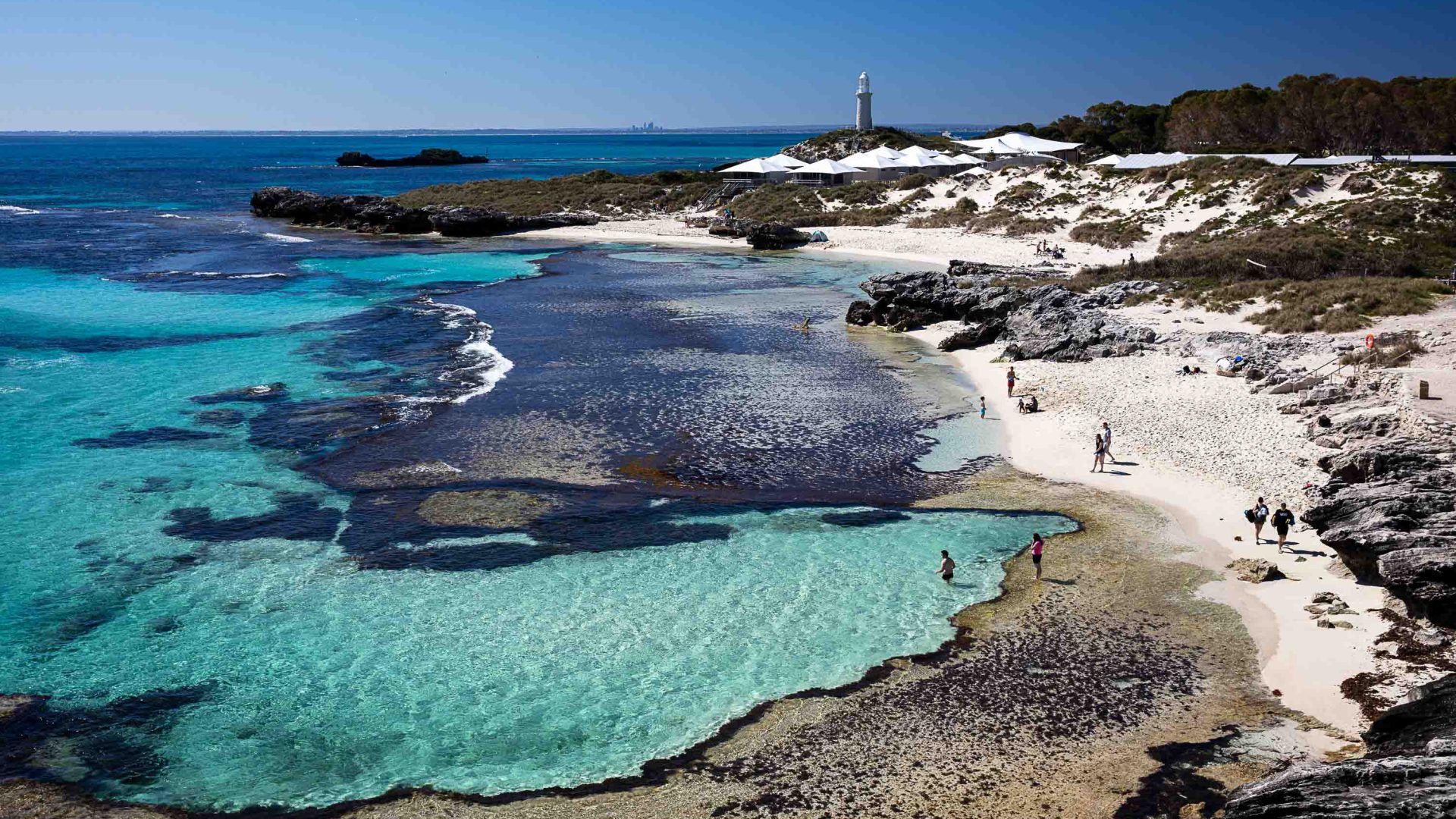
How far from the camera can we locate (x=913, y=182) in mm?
76375

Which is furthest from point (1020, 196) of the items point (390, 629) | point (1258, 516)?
point (390, 629)

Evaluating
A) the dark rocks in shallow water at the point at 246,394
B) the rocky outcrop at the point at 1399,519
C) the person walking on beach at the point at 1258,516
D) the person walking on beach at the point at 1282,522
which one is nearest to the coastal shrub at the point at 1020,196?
the dark rocks in shallow water at the point at 246,394

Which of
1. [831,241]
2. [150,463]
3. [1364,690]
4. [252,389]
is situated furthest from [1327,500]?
[831,241]

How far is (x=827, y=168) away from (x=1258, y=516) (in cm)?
6744

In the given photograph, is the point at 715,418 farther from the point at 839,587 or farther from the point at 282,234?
the point at 282,234

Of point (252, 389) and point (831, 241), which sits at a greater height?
point (831, 241)

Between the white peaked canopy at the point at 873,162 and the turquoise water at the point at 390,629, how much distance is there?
59702mm

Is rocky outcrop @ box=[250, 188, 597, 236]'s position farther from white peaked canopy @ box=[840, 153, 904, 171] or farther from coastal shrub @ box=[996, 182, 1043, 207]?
coastal shrub @ box=[996, 182, 1043, 207]

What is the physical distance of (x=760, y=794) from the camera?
41.9ft

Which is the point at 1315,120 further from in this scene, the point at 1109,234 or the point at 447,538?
the point at 447,538

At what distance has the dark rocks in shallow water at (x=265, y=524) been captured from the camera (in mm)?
20953

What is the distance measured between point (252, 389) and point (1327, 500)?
28.9 meters

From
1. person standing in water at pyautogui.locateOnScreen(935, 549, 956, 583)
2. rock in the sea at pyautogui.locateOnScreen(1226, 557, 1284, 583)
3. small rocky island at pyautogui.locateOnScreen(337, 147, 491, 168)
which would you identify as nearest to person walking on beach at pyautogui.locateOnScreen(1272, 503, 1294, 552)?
rock in the sea at pyautogui.locateOnScreen(1226, 557, 1284, 583)

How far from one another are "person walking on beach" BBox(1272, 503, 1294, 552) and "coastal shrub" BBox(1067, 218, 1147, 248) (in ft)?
126
